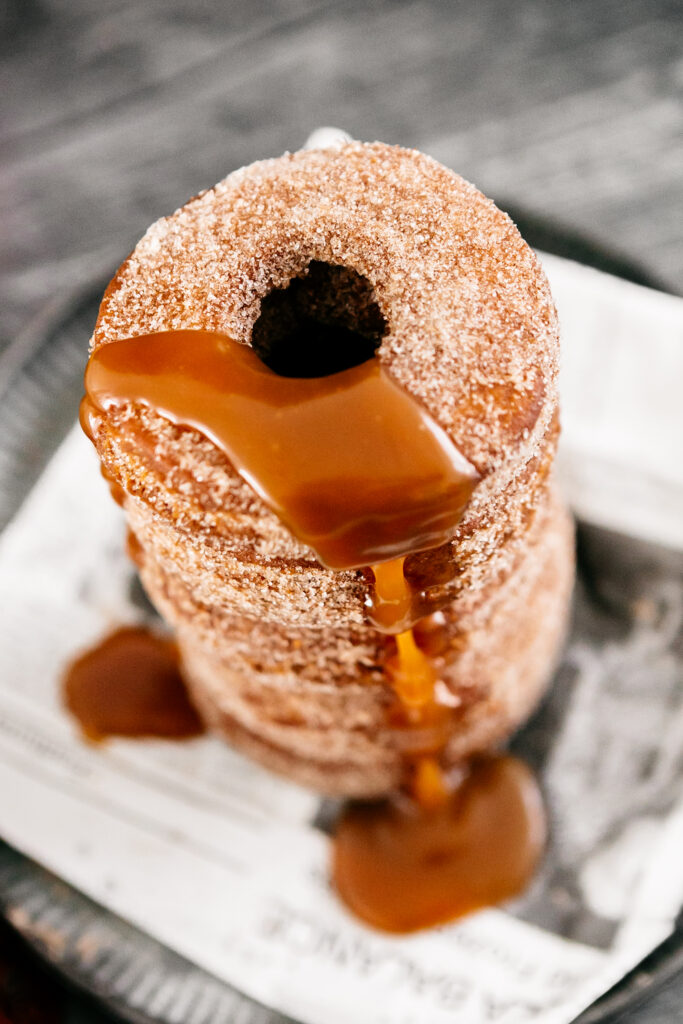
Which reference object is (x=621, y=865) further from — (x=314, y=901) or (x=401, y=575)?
(x=401, y=575)

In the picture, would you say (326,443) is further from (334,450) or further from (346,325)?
(346,325)

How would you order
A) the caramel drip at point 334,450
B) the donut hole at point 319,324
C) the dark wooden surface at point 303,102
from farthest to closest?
the dark wooden surface at point 303,102 → the donut hole at point 319,324 → the caramel drip at point 334,450

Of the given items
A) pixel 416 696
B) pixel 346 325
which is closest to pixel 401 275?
pixel 346 325

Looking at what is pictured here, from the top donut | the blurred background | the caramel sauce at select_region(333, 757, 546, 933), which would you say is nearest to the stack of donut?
the top donut

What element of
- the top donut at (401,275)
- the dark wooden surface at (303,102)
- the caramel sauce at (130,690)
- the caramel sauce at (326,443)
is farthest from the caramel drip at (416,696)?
the dark wooden surface at (303,102)

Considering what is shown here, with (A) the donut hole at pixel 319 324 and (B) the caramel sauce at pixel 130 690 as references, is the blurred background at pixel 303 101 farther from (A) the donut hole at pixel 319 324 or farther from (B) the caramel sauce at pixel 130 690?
(A) the donut hole at pixel 319 324

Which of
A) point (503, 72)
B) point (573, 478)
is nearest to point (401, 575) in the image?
point (573, 478)
